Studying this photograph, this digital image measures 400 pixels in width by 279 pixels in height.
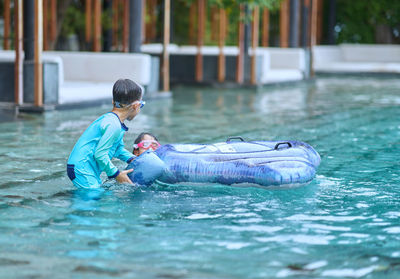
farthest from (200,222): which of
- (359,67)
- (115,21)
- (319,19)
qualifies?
(319,19)

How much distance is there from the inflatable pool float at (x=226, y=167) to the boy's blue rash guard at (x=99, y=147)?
0.81 ft

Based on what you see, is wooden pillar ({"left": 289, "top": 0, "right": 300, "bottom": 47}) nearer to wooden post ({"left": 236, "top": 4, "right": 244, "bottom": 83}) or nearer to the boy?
wooden post ({"left": 236, "top": 4, "right": 244, "bottom": 83})

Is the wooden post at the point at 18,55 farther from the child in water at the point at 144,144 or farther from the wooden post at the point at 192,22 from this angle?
the wooden post at the point at 192,22

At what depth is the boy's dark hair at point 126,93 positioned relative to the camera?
5652 millimetres

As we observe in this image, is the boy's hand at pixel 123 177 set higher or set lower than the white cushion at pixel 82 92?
lower

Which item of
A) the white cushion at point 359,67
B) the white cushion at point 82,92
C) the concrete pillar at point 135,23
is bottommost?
the white cushion at point 82,92

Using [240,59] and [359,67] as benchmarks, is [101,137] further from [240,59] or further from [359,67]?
[359,67]

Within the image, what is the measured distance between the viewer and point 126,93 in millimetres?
5652

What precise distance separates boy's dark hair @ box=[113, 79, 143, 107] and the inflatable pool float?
0.42 meters

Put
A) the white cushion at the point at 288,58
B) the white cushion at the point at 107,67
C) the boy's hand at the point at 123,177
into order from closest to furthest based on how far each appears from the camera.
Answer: the boy's hand at the point at 123,177 < the white cushion at the point at 107,67 < the white cushion at the point at 288,58

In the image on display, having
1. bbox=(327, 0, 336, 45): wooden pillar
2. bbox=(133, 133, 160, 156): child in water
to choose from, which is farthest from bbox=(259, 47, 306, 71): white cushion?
bbox=(133, 133, 160, 156): child in water

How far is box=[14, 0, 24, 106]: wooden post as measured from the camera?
10703mm

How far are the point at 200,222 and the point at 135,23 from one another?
9.31 meters

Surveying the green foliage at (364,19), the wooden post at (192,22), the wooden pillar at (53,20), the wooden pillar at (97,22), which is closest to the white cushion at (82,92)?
the wooden pillar at (97,22)
